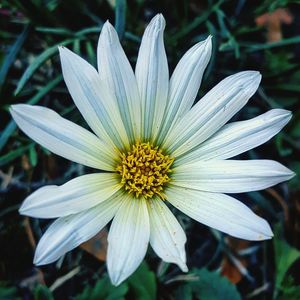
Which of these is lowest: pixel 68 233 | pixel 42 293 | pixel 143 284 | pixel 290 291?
pixel 290 291

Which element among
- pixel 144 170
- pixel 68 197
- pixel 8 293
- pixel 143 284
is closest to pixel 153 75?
pixel 144 170

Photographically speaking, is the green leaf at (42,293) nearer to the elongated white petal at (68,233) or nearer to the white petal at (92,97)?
the elongated white petal at (68,233)

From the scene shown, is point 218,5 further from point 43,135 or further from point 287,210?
point 43,135

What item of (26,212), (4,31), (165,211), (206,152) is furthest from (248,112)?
(26,212)

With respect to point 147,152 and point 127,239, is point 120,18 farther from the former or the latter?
point 127,239

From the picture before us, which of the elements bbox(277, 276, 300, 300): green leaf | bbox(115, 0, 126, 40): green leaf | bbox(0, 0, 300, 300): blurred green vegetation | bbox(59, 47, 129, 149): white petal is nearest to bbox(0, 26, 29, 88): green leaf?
bbox(0, 0, 300, 300): blurred green vegetation

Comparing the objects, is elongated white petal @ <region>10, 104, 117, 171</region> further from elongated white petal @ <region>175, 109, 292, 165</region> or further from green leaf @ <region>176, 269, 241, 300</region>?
green leaf @ <region>176, 269, 241, 300</region>
